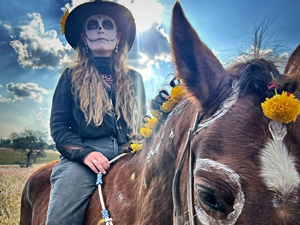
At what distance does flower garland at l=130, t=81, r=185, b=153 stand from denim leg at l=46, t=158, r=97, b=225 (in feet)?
1.77

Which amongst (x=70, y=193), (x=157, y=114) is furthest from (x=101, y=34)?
(x=70, y=193)

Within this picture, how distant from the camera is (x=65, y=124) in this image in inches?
98.3

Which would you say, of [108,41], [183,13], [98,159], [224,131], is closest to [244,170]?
[224,131]

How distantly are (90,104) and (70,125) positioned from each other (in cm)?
40

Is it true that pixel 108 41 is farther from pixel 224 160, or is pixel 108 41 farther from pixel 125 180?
pixel 224 160

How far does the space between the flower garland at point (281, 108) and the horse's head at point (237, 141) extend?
4 centimetres

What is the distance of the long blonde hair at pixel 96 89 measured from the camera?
8.08 feet

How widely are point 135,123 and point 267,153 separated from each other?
1893mm

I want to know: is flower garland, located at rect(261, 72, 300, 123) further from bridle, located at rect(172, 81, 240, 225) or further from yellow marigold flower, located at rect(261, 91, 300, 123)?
bridle, located at rect(172, 81, 240, 225)

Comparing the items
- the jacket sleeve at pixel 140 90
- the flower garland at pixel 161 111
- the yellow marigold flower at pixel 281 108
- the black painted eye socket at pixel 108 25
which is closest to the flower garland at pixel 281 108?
the yellow marigold flower at pixel 281 108

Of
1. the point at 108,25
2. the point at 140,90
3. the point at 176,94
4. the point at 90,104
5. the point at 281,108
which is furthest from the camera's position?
the point at 140,90

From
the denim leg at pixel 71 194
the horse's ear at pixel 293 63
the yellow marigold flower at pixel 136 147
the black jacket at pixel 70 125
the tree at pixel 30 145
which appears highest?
the horse's ear at pixel 293 63

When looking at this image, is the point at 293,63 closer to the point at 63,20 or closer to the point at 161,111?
the point at 161,111

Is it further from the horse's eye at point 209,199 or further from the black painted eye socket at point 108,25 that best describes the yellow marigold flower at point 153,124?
the black painted eye socket at point 108,25
